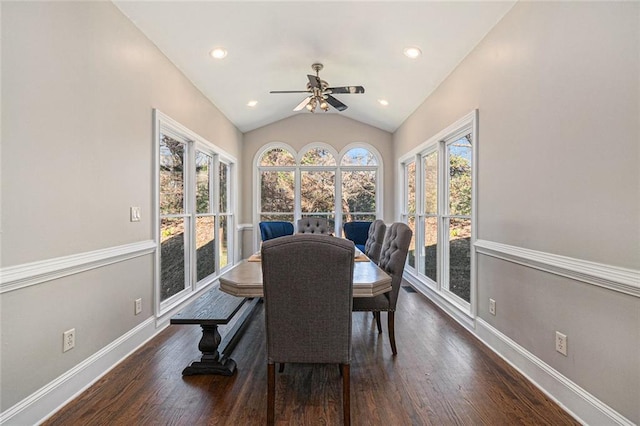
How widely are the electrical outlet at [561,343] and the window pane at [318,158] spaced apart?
15.9ft

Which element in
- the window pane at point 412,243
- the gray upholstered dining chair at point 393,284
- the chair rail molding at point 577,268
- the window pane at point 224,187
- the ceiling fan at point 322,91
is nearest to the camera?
the chair rail molding at point 577,268

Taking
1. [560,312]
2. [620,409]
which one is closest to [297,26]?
[560,312]

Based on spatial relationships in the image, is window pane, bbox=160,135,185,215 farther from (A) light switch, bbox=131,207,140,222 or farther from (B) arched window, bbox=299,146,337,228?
(B) arched window, bbox=299,146,337,228

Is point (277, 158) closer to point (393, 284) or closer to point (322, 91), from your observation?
point (322, 91)

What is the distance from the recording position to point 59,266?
6.14 ft

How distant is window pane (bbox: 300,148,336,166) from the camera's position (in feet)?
20.7

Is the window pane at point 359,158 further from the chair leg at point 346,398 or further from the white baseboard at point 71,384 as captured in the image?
the chair leg at point 346,398

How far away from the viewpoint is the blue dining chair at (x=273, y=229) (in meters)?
5.20

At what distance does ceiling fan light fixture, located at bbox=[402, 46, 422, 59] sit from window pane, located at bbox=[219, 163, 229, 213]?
133 inches

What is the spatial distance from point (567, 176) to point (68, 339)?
124 inches

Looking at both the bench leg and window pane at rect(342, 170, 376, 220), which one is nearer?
the bench leg

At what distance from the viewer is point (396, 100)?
4648 mm

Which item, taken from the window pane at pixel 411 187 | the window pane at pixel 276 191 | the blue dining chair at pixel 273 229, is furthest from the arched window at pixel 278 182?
the window pane at pixel 411 187

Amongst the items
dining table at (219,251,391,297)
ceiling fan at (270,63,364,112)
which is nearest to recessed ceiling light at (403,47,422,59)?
ceiling fan at (270,63,364,112)
